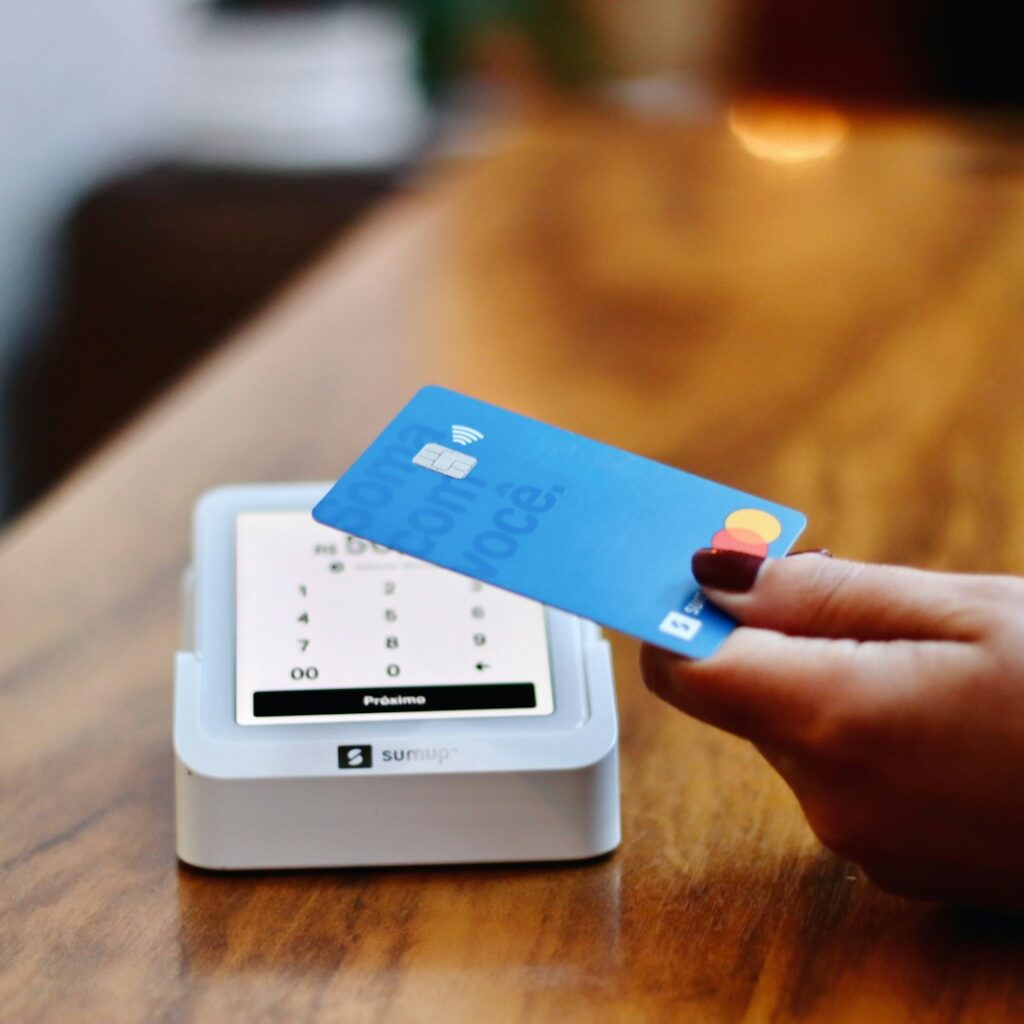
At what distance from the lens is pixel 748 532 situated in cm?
52

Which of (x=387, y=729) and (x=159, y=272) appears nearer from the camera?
(x=387, y=729)

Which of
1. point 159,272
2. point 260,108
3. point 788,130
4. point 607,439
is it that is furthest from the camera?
point 260,108

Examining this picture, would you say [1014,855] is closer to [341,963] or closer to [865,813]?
[865,813]

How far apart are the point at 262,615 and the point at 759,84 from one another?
2256mm

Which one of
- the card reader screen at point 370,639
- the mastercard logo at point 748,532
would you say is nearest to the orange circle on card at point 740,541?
the mastercard logo at point 748,532

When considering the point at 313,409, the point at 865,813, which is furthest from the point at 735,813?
the point at 313,409

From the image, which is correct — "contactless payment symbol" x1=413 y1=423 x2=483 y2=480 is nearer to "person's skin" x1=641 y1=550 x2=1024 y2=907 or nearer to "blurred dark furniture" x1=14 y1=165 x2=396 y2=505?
"person's skin" x1=641 y1=550 x2=1024 y2=907

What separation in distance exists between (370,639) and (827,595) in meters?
0.20

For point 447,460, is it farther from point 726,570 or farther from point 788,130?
point 788,130

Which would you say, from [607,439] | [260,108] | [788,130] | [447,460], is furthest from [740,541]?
[260,108]

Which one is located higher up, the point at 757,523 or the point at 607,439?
the point at 757,523

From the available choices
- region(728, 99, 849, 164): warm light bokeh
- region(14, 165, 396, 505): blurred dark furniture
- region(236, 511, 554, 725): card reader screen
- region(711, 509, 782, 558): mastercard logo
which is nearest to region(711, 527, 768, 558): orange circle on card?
region(711, 509, 782, 558): mastercard logo

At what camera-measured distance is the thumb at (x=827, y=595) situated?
0.48 meters

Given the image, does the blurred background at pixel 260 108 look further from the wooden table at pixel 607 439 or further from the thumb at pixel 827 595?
the thumb at pixel 827 595
